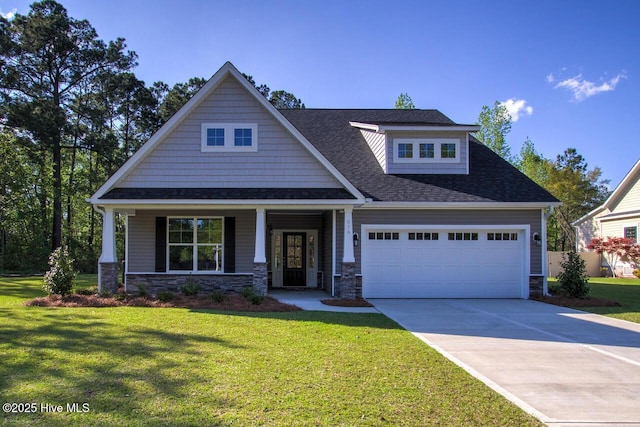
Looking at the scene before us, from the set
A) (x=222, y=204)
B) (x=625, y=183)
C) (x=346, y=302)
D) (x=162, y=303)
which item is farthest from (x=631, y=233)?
(x=162, y=303)

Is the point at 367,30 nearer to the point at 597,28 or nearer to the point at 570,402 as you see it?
the point at 597,28

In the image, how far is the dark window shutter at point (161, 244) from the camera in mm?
14320

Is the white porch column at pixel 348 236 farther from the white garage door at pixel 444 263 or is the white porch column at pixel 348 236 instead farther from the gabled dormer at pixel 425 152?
the gabled dormer at pixel 425 152

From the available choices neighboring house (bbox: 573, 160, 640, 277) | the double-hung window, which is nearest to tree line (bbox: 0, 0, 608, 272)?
neighboring house (bbox: 573, 160, 640, 277)

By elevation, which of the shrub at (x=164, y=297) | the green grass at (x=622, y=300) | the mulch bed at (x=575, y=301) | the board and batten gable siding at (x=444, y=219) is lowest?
the green grass at (x=622, y=300)

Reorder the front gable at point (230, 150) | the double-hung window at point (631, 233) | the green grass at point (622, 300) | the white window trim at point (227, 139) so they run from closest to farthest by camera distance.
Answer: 1. the green grass at point (622, 300)
2. the front gable at point (230, 150)
3. the white window trim at point (227, 139)
4. the double-hung window at point (631, 233)

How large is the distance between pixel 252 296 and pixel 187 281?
2822 mm

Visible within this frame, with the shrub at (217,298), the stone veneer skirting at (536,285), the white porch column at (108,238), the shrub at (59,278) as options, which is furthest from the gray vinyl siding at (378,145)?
the shrub at (59,278)

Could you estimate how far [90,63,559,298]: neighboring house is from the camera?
1343cm

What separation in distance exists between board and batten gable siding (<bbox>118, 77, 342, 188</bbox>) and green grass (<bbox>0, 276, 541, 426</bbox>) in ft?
17.8

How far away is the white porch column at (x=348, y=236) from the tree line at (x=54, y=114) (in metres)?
19.8

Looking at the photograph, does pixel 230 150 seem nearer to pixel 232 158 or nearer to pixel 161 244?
pixel 232 158

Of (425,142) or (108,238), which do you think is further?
(425,142)

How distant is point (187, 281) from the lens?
1409 centimetres
